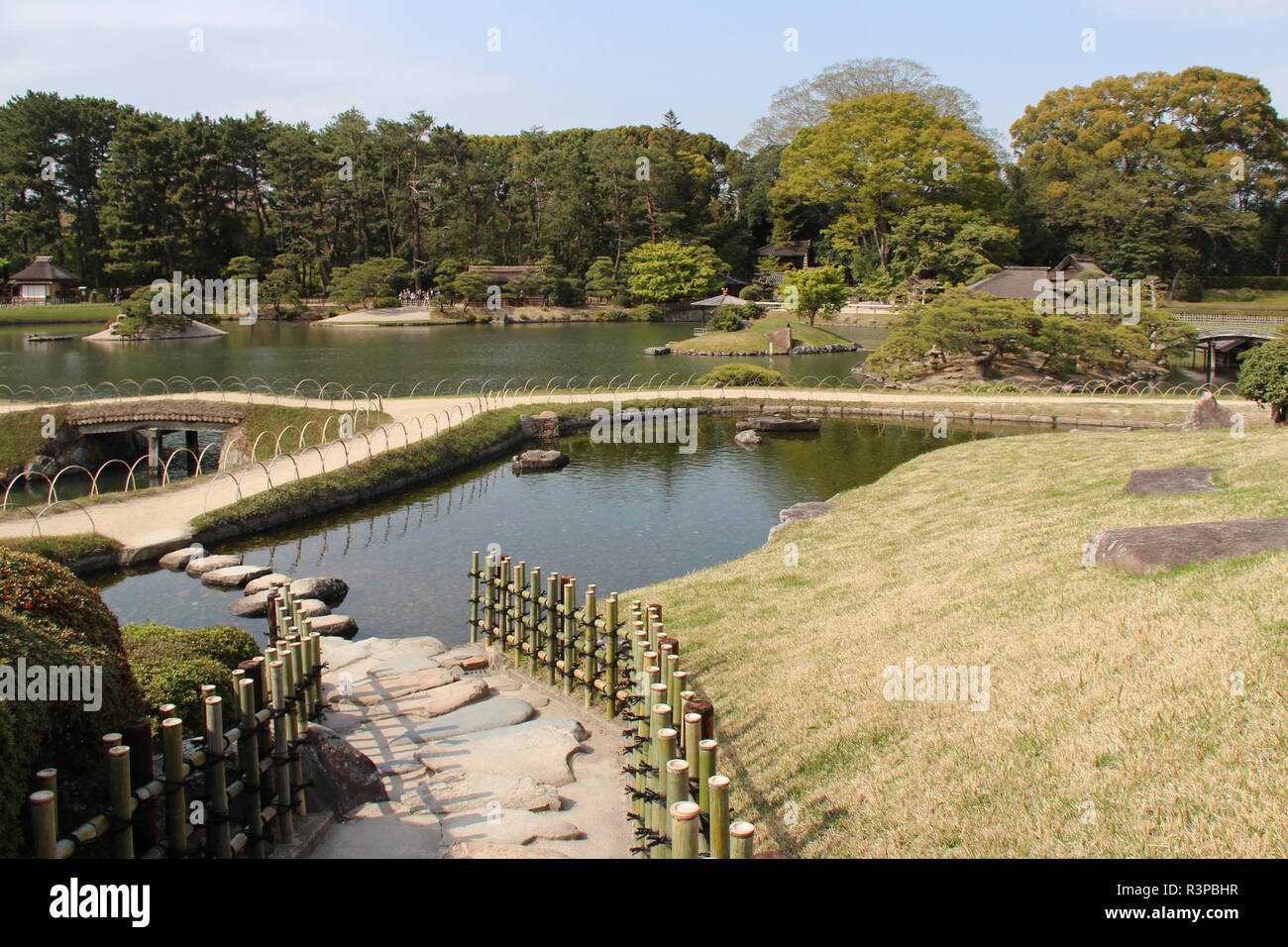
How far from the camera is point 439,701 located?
26.2 feet

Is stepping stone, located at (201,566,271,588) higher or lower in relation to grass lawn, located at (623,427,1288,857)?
lower

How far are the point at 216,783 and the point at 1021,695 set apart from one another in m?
4.93

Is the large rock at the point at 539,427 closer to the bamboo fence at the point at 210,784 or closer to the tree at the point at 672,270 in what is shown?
the bamboo fence at the point at 210,784

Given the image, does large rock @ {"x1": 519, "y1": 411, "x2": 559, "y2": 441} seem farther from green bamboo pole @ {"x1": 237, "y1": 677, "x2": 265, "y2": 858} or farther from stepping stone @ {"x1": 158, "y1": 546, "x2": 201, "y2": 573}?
green bamboo pole @ {"x1": 237, "y1": 677, "x2": 265, "y2": 858}

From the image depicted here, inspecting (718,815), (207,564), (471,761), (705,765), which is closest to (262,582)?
(207,564)

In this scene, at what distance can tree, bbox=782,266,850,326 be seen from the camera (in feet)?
169

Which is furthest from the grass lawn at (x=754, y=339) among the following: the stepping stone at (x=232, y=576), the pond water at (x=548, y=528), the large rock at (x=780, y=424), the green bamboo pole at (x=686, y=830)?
the green bamboo pole at (x=686, y=830)

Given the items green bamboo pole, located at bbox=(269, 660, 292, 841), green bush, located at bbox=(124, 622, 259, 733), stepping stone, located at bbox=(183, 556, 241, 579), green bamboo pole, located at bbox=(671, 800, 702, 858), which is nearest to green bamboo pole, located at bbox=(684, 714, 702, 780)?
green bamboo pole, located at bbox=(671, 800, 702, 858)

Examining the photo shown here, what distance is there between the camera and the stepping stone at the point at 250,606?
40.3 ft

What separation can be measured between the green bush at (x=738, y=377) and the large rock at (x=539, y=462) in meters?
12.2

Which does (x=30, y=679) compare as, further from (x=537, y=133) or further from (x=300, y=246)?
(x=537, y=133)

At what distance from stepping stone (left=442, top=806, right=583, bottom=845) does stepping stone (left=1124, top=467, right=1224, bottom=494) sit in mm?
8516

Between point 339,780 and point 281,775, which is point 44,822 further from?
point 339,780

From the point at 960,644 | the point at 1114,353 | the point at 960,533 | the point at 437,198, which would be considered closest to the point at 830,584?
the point at 960,533
